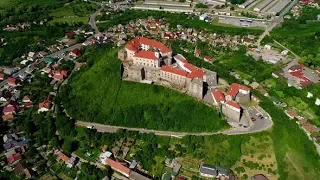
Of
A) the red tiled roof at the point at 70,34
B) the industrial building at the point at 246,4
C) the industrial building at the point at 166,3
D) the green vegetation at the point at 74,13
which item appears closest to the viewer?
the red tiled roof at the point at 70,34

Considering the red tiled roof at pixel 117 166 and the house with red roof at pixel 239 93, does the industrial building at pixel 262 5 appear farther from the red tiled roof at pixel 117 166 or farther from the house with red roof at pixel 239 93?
the red tiled roof at pixel 117 166

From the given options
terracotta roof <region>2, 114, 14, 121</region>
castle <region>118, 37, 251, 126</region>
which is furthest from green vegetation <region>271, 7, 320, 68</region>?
terracotta roof <region>2, 114, 14, 121</region>

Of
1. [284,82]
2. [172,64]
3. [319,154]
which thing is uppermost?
[172,64]

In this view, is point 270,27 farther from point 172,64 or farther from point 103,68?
point 103,68

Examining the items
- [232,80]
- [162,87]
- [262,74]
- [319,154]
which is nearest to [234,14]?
[262,74]

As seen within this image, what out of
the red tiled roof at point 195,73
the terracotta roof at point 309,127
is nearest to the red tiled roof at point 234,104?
the red tiled roof at point 195,73

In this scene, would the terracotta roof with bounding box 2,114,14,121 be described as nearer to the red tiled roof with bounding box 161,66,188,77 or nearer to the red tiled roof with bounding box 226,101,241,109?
the red tiled roof with bounding box 161,66,188,77
